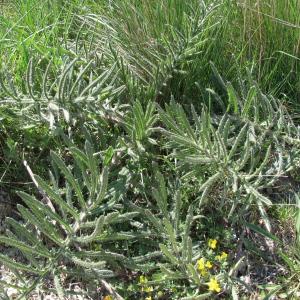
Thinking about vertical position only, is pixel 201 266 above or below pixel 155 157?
below

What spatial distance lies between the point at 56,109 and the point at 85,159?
0.80 ft

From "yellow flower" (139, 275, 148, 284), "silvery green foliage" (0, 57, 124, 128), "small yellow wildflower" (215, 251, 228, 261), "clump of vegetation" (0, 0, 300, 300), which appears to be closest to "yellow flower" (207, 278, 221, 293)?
"clump of vegetation" (0, 0, 300, 300)

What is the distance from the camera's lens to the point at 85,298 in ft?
6.54

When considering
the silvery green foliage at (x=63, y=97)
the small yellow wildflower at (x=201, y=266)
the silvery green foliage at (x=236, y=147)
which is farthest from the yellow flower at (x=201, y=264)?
the silvery green foliage at (x=63, y=97)

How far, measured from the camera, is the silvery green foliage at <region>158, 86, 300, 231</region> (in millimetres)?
1851

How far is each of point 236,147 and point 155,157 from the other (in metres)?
0.39

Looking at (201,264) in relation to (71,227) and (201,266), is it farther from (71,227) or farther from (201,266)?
(71,227)

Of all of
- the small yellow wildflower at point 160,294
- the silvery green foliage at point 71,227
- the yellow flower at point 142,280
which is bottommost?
the small yellow wildflower at point 160,294

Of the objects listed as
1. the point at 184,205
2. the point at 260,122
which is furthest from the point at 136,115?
the point at 260,122

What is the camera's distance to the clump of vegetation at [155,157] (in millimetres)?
1836

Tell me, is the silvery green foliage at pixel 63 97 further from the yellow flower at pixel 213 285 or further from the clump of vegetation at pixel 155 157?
the yellow flower at pixel 213 285

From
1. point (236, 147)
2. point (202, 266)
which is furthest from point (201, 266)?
point (236, 147)

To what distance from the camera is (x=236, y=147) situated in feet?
6.01

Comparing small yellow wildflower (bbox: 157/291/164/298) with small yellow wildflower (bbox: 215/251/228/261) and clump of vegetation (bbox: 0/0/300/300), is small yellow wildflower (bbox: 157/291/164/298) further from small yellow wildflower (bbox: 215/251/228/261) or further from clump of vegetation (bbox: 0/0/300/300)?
small yellow wildflower (bbox: 215/251/228/261)
